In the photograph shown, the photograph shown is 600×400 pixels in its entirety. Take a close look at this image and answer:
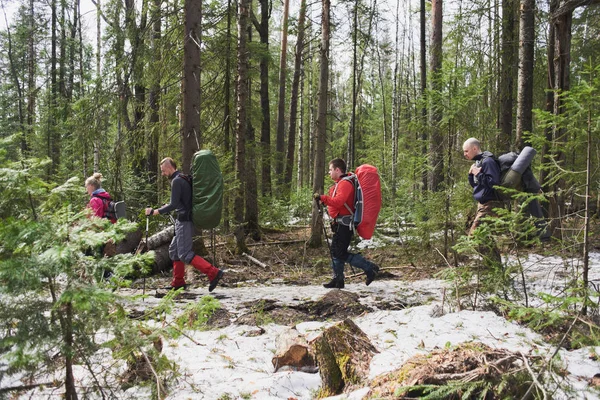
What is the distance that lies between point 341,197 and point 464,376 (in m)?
3.90

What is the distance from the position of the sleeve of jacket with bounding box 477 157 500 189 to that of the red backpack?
4.90 feet

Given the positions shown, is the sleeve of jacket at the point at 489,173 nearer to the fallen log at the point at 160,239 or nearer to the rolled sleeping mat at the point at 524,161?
the rolled sleeping mat at the point at 524,161

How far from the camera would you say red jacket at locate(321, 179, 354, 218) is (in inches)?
242

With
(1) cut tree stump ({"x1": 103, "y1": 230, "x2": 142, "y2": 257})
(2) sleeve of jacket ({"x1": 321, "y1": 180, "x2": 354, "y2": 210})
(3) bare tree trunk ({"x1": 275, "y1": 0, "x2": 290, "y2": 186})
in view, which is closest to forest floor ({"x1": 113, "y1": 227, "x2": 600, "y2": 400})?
A: (1) cut tree stump ({"x1": 103, "y1": 230, "x2": 142, "y2": 257})

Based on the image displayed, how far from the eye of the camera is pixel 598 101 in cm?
376

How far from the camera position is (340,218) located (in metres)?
Result: 6.29

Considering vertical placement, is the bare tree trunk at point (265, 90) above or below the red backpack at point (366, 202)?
above

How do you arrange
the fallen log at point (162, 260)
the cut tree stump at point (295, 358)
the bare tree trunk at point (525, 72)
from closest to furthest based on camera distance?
the cut tree stump at point (295, 358)
the bare tree trunk at point (525, 72)
the fallen log at point (162, 260)

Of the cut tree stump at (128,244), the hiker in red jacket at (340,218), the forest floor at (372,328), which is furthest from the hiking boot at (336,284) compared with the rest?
the cut tree stump at (128,244)

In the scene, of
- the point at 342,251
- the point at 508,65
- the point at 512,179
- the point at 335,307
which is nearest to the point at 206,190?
the point at 342,251

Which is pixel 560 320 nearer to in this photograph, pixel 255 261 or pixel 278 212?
pixel 255 261

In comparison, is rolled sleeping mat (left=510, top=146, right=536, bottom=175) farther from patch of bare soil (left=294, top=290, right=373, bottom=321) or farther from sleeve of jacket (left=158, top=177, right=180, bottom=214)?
sleeve of jacket (left=158, top=177, right=180, bottom=214)

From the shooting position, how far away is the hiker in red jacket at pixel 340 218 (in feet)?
20.3

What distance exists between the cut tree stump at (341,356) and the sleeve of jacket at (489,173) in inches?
113
